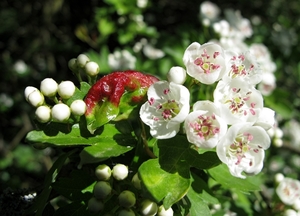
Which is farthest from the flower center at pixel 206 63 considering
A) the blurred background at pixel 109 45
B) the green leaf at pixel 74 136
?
the blurred background at pixel 109 45

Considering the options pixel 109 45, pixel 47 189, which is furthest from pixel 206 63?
pixel 109 45

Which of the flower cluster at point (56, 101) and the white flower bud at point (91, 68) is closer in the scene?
A: the flower cluster at point (56, 101)

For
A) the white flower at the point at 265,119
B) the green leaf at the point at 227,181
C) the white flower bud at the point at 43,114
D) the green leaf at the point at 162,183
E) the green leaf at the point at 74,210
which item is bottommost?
the green leaf at the point at 74,210

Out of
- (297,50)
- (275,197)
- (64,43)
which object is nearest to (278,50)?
(297,50)

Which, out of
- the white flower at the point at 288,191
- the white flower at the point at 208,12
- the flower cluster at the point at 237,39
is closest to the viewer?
the white flower at the point at 288,191

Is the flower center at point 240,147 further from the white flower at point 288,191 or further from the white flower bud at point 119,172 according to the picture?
the white flower at point 288,191

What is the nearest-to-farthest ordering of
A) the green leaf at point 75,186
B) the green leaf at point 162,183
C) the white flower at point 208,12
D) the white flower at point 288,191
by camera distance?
the green leaf at point 162,183 < the green leaf at point 75,186 < the white flower at point 288,191 < the white flower at point 208,12

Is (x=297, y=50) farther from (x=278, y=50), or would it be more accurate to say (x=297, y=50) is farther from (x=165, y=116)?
(x=165, y=116)

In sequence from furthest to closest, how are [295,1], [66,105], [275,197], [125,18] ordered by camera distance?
[295,1] → [125,18] → [275,197] → [66,105]


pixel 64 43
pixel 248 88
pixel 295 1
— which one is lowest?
pixel 64 43
